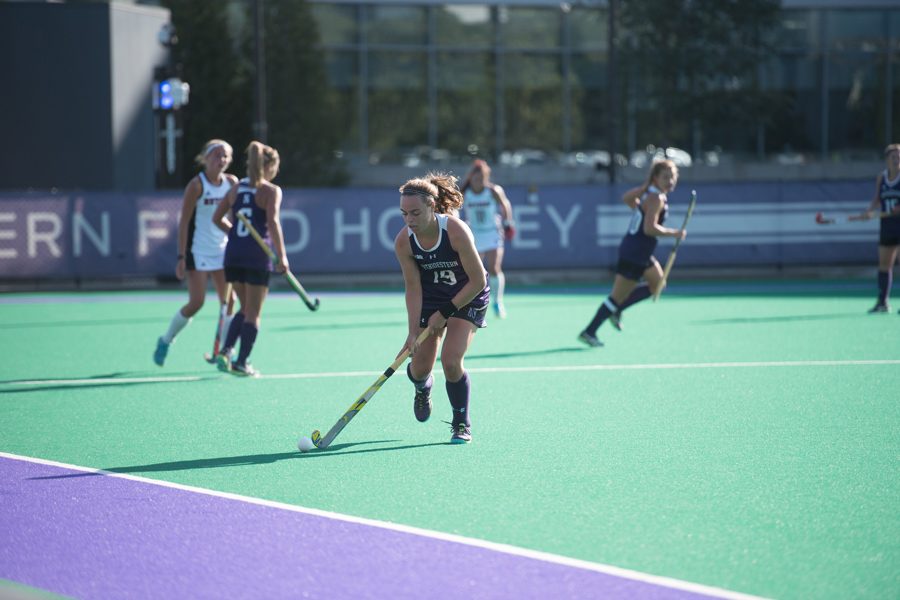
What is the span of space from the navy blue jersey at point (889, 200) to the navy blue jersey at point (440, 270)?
370 inches

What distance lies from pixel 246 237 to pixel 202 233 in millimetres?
910

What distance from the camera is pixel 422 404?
773 centimetres

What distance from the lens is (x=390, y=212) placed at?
69.8 ft

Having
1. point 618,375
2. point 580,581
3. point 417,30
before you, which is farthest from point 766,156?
point 580,581

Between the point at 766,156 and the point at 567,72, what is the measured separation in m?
7.00

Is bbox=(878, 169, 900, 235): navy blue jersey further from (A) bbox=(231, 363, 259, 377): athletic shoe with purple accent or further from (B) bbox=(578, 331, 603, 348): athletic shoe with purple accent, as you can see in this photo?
(A) bbox=(231, 363, 259, 377): athletic shoe with purple accent

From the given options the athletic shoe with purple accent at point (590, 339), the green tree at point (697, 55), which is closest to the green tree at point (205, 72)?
the green tree at point (697, 55)

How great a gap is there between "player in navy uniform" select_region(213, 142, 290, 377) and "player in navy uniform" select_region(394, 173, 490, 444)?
9.17ft

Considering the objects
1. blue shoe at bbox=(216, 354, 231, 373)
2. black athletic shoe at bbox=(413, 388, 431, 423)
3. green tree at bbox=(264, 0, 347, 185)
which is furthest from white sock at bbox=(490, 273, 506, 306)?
green tree at bbox=(264, 0, 347, 185)

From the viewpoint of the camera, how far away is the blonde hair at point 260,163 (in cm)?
988

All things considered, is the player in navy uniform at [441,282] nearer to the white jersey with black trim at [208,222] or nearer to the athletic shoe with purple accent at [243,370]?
the athletic shoe with purple accent at [243,370]

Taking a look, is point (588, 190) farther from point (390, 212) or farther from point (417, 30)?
point (417, 30)

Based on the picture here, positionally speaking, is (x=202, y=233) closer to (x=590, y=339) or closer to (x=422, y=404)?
(x=422, y=404)

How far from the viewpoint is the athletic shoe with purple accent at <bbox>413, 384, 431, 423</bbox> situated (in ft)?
25.2
